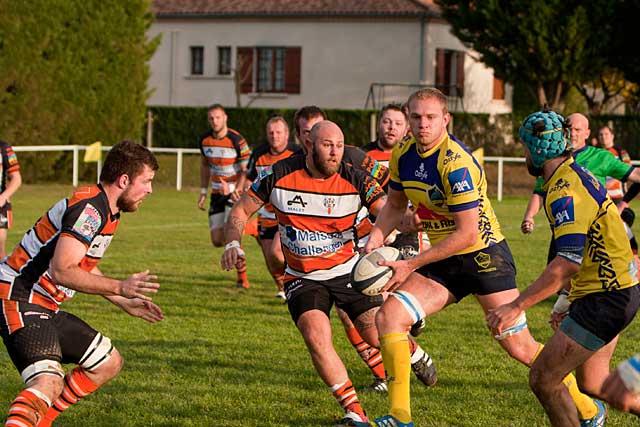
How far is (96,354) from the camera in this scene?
19.5 feet

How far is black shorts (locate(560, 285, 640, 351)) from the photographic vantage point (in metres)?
Answer: 5.43

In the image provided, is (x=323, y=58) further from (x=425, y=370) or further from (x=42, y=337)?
(x=42, y=337)

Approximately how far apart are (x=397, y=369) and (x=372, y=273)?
630mm

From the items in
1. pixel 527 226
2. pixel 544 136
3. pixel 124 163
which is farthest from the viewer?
pixel 527 226

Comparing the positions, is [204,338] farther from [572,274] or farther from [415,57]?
[415,57]

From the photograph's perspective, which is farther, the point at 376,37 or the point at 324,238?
the point at 376,37

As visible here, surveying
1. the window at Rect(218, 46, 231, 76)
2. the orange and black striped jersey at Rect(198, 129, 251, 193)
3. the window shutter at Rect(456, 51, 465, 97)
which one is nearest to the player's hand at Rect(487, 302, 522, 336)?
the orange and black striped jersey at Rect(198, 129, 251, 193)

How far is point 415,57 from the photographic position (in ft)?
134

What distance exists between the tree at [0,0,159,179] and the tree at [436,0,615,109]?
1063cm

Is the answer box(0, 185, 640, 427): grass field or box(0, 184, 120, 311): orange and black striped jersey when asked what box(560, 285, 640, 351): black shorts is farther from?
box(0, 184, 120, 311): orange and black striped jersey

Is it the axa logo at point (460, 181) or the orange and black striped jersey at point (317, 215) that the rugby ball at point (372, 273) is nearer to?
the orange and black striped jersey at point (317, 215)

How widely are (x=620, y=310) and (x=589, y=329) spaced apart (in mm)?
197

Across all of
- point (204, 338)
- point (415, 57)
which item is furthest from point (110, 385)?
point (415, 57)

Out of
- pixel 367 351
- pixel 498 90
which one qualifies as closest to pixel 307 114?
pixel 367 351
